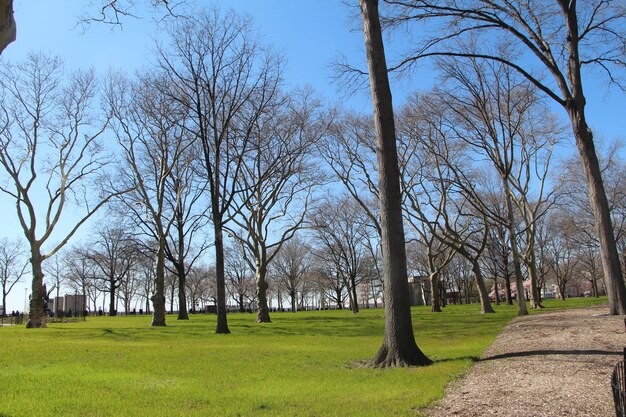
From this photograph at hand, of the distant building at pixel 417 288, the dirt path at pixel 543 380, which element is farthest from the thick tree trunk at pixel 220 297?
the distant building at pixel 417 288

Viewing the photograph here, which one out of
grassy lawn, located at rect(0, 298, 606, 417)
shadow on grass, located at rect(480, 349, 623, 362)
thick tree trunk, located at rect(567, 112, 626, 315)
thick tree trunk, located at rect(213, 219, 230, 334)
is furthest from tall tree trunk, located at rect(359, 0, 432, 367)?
thick tree trunk, located at rect(213, 219, 230, 334)

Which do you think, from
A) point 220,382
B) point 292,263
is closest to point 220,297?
point 220,382

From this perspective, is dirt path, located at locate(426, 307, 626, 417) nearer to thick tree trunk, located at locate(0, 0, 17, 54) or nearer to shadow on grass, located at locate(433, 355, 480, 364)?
shadow on grass, located at locate(433, 355, 480, 364)

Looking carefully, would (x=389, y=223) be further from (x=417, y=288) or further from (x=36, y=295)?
(x=417, y=288)

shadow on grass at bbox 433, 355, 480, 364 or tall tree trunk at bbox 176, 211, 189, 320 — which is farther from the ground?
tall tree trunk at bbox 176, 211, 189, 320

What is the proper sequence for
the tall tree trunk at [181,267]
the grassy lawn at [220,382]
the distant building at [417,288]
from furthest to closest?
the distant building at [417,288]
the tall tree trunk at [181,267]
the grassy lawn at [220,382]

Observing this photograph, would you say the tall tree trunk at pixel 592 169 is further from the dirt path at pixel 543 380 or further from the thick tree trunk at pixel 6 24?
the thick tree trunk at pixel 6 24

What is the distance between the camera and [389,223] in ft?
32.2

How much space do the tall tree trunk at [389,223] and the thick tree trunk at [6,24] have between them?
24.2 ft

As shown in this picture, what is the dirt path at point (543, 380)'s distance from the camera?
543cm

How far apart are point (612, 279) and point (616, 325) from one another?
2.71 m

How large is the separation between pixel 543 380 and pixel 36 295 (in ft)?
88.9

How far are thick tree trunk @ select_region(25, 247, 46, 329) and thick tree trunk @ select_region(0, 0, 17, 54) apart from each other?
87.2 feet

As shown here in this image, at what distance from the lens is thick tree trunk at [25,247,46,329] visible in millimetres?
26344
